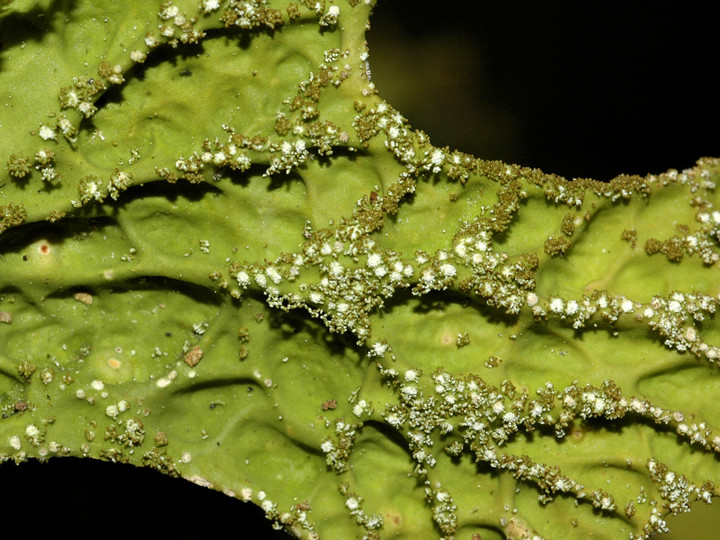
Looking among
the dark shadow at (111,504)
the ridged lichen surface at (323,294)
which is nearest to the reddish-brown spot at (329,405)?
the ridged lichen surface at (323,294)

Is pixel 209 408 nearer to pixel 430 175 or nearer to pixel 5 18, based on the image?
pixel 430 175

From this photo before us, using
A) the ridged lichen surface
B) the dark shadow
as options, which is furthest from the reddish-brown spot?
the dark shadow

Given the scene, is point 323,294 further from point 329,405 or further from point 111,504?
point 111,504

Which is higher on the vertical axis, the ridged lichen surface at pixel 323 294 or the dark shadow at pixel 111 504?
the ridged lichen surface at pixel 323 294

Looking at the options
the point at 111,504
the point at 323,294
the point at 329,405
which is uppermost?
the point at 323,294

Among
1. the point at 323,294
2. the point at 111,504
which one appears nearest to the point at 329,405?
the point at 323,294

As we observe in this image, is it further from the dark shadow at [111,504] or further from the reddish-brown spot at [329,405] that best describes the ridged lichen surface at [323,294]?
the dark shadow at [111,504]

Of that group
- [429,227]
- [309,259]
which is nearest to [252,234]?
[309,259]

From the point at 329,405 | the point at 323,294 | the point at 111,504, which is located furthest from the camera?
the point at 111,504

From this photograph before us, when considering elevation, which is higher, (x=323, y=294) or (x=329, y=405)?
(x=323, y=294)
